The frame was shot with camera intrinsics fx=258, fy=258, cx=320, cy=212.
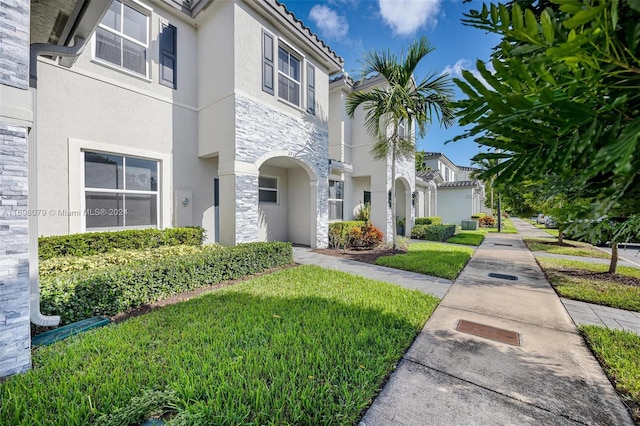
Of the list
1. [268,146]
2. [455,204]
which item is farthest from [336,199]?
[455,204]

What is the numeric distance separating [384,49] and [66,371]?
11.1m

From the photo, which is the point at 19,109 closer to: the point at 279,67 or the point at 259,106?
the point at 259,106

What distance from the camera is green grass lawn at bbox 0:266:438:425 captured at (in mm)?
2264

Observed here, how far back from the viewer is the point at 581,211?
5.23 feet

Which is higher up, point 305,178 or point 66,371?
point 305,178

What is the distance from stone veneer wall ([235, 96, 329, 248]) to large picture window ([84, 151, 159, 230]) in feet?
8.50

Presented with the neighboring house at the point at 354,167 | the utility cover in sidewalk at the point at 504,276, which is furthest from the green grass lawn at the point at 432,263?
the neighboring house at the point at 354,167

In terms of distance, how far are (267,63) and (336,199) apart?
6.91m

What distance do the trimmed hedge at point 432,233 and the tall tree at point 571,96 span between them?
14.0 m

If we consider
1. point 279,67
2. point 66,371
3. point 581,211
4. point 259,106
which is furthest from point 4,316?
point 279,67

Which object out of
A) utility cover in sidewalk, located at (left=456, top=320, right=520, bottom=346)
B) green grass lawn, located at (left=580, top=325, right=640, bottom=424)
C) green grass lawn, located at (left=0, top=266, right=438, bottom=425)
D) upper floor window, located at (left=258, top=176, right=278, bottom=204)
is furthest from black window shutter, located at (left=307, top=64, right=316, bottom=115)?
green grass lawn, located at (left=580, top=325, right=640, bottom=424)

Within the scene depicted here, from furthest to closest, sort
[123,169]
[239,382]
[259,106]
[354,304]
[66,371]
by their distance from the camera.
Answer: [259,106] → [123,169] → [354,304] → [66,371] → [239,382]

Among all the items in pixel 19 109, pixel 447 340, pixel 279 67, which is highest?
pixel 279 67

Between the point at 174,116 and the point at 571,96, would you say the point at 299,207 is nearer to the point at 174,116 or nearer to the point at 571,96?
the point at 174,116
